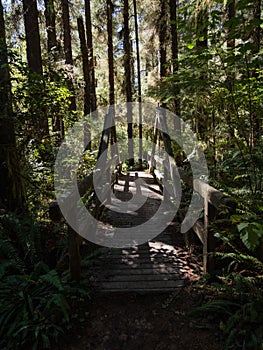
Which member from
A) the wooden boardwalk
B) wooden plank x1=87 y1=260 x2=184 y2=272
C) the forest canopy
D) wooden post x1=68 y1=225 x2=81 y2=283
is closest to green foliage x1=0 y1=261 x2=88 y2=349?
the forest canopy

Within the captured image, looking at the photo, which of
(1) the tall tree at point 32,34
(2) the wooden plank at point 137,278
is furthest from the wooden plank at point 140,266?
(1) the tall tree at point 32,34

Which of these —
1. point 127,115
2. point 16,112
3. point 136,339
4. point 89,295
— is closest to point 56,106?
point 16,112

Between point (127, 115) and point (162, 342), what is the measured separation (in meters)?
14.6

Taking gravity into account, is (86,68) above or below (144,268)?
above

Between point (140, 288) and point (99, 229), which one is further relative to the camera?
point (99, 229)

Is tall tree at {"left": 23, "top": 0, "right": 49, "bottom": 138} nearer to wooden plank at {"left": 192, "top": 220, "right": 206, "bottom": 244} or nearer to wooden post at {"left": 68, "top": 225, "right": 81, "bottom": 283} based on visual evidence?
wooden post at {"left": 68, "top": 225, "right": 81, "bottom": 283}

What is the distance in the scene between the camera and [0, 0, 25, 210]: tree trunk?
4.32m

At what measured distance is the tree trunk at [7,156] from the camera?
4.32 m

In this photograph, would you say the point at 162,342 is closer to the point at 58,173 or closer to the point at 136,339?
the point at 136,339

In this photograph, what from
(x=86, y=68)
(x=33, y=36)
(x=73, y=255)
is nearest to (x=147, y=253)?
(x=73, y=255)

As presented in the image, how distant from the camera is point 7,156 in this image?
168 inches

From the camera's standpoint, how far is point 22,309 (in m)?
2.78


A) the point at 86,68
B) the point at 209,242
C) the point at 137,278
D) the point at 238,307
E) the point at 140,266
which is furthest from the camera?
the point at 86,68

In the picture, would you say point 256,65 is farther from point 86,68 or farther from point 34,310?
point 86,68
